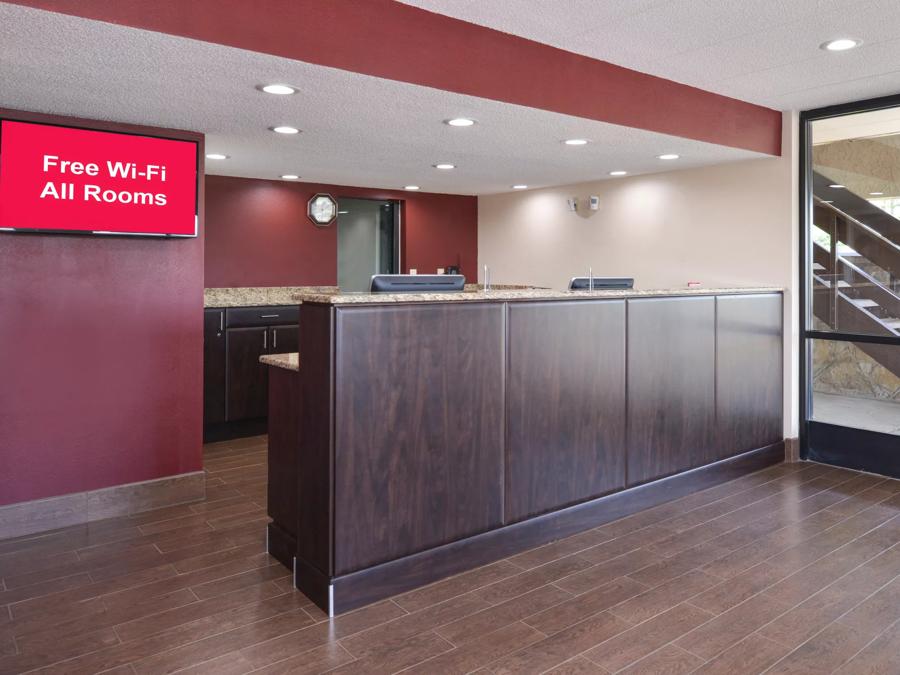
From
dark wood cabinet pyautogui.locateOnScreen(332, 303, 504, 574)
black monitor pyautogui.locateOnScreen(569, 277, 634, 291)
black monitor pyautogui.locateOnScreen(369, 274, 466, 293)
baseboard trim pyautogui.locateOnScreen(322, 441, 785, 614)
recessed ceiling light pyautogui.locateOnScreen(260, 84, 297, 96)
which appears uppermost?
recessed ceiling light pyautogui.locateOnScreen(260, 84, 297, 96)

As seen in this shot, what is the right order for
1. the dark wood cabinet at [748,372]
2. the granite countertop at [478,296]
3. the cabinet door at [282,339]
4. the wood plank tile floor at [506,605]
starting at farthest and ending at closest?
the cabinet door at [282,339]
the dark wood cabinet at [748,372]
the granite countertop at [478,296]
the wood plank tile floor at [506,605]

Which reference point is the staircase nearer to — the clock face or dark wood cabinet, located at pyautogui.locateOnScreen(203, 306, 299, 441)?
dark wood cabinet, located at pyautogui.locateOnScreen(203, 306, 299, 441)

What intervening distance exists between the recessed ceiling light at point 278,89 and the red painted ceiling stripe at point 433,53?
359mm

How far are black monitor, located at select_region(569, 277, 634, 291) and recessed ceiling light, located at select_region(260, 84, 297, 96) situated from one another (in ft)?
5.67

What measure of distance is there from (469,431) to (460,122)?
1691 mm

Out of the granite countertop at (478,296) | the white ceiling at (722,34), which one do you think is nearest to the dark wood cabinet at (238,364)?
the granite countertop at (478,296)

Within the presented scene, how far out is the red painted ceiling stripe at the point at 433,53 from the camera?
7.76ft

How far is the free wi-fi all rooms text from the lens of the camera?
10.9 ft

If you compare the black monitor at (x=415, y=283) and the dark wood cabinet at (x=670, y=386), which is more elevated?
the black monitor at (x=415, y=283)

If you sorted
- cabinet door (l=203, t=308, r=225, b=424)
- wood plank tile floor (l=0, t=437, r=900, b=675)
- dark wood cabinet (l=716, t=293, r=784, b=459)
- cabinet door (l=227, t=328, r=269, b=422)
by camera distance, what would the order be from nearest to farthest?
wood plank tile floor (l=0, t=437, r=900, b=675) → dark wood cabinet (l=716, t=293, r=784, b=459) → cabinet door (l=203, t=308, r=225, b=424) → cabinet door (l=227, t=328, r=269, b=422)

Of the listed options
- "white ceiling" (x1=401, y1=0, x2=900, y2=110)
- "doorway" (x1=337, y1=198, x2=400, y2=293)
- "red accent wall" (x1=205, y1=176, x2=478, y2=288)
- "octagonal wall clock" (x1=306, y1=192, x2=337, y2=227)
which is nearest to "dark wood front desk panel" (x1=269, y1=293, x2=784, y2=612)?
"white ceiling" (x1=401, y1=0, x2=900, y2=110)

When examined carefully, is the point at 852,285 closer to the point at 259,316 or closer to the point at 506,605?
the point at 506,605

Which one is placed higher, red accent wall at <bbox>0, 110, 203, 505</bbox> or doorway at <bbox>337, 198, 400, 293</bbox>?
doorway at <bbox>337, 198, 400, 293</bbox>

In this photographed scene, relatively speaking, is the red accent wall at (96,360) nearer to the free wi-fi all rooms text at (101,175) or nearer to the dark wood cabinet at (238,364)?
the free wi-fi all rooms text at (101,175)
